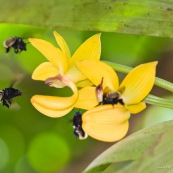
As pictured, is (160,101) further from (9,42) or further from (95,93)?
(9,42)

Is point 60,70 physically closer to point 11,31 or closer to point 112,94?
point 112,94

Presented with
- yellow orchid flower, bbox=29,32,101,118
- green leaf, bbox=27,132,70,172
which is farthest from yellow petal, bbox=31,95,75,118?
green leaf, bbox=27,132,70,172

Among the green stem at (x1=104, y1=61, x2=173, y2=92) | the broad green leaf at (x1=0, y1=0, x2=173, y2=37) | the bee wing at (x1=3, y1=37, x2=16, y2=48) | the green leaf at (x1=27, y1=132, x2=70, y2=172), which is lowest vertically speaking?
the green leaf at (x1=27, y1=132, x2=70, y2=172)

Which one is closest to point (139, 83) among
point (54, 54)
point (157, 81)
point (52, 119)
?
point (157, 81)

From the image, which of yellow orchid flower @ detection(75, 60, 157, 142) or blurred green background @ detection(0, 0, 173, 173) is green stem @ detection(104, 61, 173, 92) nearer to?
yellow orchid flower @ detection(75, 60, 157, 142)

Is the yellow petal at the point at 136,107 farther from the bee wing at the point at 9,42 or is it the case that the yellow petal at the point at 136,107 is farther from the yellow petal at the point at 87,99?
the bee wing at the point at 9,42
